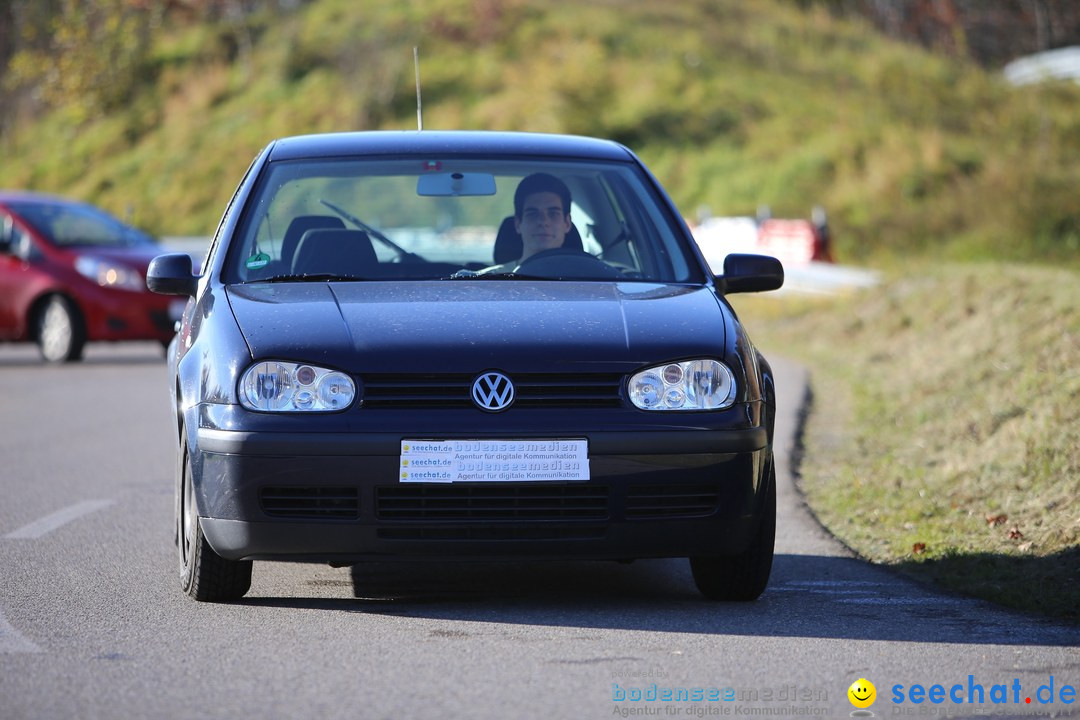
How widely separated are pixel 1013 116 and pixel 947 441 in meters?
35.3

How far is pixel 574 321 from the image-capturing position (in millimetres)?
5680

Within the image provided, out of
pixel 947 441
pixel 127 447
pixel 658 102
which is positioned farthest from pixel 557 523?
pixel 658 102

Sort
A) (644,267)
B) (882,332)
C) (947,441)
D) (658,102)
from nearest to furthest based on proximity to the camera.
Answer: (644,267) → (947,441) → (882,332) → (658,102)

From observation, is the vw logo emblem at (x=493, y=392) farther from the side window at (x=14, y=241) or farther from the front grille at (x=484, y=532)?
the side window at (x=14, y=241)

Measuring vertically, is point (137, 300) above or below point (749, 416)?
below

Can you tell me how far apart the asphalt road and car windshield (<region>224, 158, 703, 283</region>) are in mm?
1078

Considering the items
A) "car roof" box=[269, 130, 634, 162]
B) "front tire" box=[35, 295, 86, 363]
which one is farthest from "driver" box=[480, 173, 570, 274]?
"front tire" box=[35, 295, 86, 363]

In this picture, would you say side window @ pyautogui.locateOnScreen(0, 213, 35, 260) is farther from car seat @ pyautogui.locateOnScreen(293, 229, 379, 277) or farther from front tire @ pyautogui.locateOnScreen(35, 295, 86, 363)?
car seat @ pyautogui.locateOnScreen(293, 229, 379, 277)

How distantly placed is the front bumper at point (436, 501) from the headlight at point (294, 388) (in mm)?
101

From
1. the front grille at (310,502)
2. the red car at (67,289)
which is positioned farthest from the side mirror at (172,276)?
the red car at (67,289)

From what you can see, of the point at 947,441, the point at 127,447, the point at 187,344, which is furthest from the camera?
the point at 127,447

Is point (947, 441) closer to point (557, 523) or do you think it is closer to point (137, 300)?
point (557, 523)

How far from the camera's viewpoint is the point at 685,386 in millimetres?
5547

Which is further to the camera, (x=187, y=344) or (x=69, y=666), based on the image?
(x=187, y=344)
